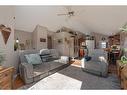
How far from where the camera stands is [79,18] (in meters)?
3.50

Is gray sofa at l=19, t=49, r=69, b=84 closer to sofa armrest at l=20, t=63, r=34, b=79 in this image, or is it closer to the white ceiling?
sofa armrest at l=20, t=63, r=34, b=79

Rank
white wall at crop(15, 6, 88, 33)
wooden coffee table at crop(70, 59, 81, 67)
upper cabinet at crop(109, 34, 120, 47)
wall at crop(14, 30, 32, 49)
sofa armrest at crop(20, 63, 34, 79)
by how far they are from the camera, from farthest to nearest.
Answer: wooden coffee table at crop(70, 59, 81, 67), upper cabinet at crop(109, 34, 120, 47), sofa armrest at crop(20, 63, 34, 79), white wall at crop(15, 6, 88, 33), wall at crop(14, 30, 32, 49)

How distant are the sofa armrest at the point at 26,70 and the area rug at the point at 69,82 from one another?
0.24 m

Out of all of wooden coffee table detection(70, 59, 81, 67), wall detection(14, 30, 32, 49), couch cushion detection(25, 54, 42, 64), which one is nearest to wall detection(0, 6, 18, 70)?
wall detection(14, 30, 32, 49)

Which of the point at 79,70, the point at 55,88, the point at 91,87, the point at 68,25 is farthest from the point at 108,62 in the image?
the point at 55,88

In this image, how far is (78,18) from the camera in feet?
11.5

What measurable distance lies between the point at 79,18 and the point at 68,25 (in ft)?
1.12

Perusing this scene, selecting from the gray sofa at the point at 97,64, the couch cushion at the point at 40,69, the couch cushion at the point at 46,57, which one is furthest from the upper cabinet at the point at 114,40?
the couch cushion at the point at 40,69

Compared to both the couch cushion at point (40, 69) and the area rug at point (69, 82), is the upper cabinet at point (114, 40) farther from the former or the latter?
the couch cushion at point (40, 69)

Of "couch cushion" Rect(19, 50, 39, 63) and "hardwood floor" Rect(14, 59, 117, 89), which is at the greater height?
"couch cushion" Rect(19, 50, 39, 63)

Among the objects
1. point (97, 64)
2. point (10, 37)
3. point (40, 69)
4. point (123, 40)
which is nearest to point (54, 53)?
point (40, 69)

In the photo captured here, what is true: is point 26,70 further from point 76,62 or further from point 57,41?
point 76,62

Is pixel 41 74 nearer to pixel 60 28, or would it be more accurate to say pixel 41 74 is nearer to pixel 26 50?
pixel 26 50

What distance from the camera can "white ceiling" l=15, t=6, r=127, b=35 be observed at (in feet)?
9.68
